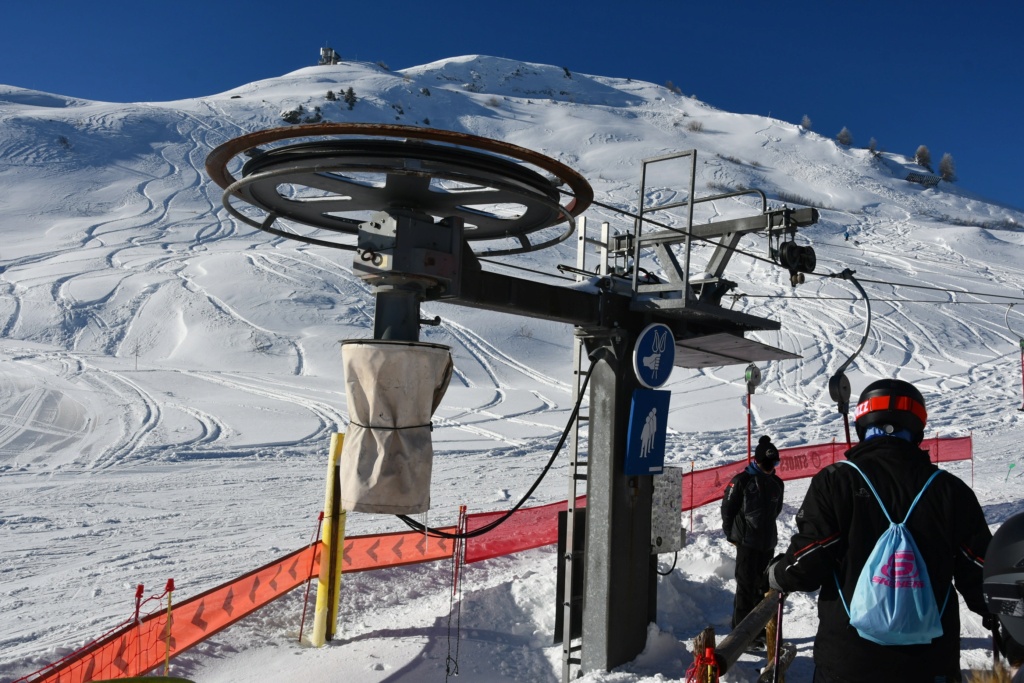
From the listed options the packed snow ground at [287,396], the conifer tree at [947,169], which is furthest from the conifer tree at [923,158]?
the packed snow ground at [287,396]

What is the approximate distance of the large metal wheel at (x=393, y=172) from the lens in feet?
11.8

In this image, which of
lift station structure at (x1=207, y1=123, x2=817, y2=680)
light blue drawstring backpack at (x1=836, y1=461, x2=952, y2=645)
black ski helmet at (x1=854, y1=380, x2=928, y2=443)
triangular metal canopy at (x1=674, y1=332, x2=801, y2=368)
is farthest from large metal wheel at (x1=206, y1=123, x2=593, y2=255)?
triangular metal canopy at (x1=674, y1=332, x2=801, y2=368)

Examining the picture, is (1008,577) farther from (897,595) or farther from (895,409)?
(895,409)

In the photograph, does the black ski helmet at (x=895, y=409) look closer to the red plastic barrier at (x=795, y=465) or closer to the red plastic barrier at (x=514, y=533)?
the red plastic barrier at (x=514, y=533)

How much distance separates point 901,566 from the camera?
112 inches

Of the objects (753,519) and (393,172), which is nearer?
(393,172)

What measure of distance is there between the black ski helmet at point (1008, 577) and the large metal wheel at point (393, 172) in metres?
2.35

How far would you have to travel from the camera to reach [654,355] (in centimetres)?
650

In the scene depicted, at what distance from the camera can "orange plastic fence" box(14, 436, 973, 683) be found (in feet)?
18.4

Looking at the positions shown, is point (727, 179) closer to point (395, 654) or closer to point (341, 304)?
point (341, 304)

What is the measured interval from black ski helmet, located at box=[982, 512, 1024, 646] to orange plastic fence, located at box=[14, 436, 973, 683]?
528 centimetres

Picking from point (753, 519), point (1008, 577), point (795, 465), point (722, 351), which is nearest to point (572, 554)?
point (753, 519)

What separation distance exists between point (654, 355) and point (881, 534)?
362cm

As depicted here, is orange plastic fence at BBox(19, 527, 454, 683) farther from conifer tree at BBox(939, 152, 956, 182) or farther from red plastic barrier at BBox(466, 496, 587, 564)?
conifer tree at BBox(939, 152, 956, 182)
